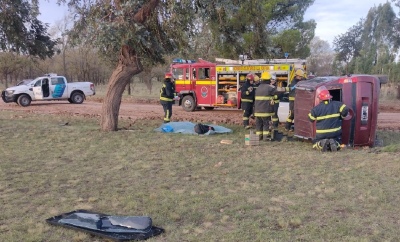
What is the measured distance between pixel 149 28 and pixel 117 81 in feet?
5.88

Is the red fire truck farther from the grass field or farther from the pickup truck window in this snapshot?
the pickup truck window

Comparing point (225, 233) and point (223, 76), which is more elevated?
point (223, 76)

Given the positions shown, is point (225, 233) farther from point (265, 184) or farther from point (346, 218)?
point (265, 184)

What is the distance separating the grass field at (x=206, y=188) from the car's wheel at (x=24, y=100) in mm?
13283

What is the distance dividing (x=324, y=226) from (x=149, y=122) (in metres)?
10.8

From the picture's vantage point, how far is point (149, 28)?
11648mm

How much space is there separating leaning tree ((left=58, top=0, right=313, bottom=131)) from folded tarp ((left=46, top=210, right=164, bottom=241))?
19.0 feet

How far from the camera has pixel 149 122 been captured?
1512cm

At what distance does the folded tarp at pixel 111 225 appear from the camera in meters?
4.57

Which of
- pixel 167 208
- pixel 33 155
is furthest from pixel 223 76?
pixel 167 208

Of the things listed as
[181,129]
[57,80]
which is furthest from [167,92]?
[57,80]

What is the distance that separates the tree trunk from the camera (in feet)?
39.5

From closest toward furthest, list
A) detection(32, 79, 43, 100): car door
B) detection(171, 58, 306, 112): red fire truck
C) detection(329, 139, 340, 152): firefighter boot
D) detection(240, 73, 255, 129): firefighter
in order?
detection(329, 139, 340, 152): firefighter boot < detection(240, 73, 255, 129): firefighter < detection(171, 58, 306, 112): red fire truck < detection(32, 79, 43, 100): car door

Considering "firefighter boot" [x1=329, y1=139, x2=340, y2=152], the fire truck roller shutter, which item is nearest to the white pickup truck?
the fire truck roller shutter
